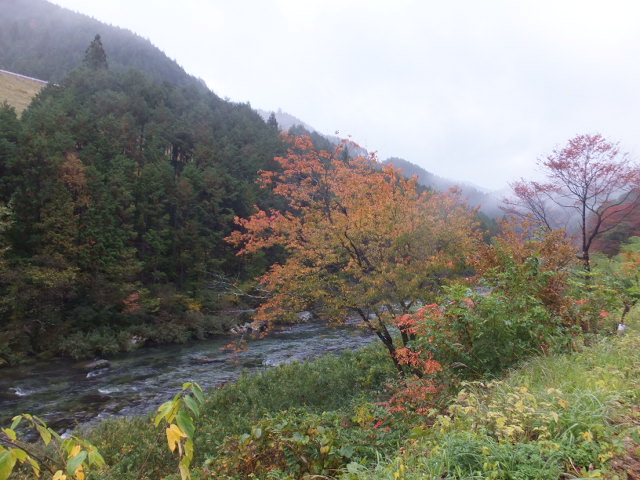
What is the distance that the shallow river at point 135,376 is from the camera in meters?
12.1

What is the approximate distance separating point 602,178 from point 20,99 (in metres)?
57.2

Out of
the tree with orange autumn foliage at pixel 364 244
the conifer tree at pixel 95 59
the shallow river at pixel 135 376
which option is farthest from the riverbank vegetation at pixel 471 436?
the conifer tree at pixel 95 59

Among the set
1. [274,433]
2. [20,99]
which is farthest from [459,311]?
[20,99]

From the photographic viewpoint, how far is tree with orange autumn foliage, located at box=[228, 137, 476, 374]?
885cm

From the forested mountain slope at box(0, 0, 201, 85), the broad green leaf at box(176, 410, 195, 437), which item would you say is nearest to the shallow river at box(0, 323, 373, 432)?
the broad green leaf at box(176, 410, 195, 437)

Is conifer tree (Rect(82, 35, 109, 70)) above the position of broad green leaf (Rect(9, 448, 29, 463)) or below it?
above

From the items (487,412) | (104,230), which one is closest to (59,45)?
(104,230)

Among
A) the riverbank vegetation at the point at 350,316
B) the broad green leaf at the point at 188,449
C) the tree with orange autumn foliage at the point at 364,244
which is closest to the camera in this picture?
the broad green leaf at the point at 188,449

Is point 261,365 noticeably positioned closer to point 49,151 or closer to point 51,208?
point 51,208

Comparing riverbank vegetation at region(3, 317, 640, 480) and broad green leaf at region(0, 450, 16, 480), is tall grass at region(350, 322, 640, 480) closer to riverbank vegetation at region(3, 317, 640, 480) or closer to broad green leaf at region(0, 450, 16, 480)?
riverbank vegetation at region(3, 317, 640, 480)

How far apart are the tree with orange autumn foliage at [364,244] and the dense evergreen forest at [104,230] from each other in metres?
6.52

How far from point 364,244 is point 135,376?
40.5 feet

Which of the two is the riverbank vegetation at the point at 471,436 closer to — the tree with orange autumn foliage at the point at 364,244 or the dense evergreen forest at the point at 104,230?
the tree with orange autumn foliage at the point at 364,244

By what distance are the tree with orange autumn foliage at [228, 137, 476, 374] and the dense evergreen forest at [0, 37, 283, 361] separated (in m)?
6.52
